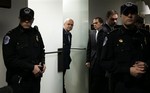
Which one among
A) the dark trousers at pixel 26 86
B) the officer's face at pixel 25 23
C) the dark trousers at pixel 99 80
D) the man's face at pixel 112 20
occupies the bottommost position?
the dark trousers at pixel 99 80

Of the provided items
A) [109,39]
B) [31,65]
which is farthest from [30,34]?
[109,39]

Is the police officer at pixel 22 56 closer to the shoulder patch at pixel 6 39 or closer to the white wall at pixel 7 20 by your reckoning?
the shoulder patch at pixel 6 39

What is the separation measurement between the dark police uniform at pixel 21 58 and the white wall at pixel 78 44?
7.21ft

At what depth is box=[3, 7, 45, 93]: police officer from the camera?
8.30ft

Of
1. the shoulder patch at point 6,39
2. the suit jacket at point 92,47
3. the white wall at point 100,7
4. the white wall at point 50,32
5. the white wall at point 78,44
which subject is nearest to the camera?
the shoulder patch at point 6,39

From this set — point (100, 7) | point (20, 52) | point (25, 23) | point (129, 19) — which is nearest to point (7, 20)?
point (25, 23)

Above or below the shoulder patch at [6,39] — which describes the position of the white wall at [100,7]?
above

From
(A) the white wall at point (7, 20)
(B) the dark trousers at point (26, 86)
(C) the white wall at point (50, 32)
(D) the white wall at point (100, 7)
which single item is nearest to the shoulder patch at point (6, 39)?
(A) the white wall at point (7, 20)

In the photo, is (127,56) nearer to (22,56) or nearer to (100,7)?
(22,56)

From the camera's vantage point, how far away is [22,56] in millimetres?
2605

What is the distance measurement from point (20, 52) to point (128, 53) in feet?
3.61

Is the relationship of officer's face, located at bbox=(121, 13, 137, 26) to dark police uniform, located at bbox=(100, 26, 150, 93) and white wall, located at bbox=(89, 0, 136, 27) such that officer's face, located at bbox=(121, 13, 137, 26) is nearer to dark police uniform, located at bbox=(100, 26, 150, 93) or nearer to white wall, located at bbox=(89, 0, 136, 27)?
dark police uniform, located at bbox=(100, 26, 150, 93)

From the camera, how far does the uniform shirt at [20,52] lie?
2.53m

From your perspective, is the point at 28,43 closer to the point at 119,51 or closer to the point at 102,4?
the point at 119,51
